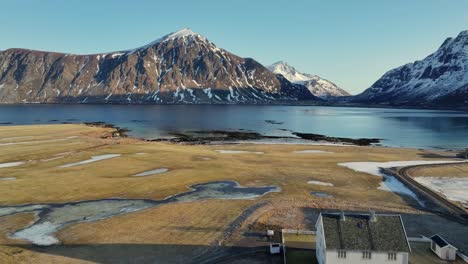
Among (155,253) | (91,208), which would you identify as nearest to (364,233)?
(155,253)

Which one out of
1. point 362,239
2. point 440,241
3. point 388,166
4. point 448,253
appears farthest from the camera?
point 388,166

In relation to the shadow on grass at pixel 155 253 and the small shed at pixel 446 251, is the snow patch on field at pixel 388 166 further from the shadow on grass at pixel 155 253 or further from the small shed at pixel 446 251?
the shadow on grass at pixel 155 253

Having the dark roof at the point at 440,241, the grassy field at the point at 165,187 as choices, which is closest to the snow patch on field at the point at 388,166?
the grassy field at the point at 165,187

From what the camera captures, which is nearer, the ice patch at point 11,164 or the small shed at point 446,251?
the small shed at point 446,251

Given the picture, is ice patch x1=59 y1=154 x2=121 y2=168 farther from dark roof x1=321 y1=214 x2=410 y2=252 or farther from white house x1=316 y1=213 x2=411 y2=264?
dark roof x1=321 y1=214 x2=410 y2=252

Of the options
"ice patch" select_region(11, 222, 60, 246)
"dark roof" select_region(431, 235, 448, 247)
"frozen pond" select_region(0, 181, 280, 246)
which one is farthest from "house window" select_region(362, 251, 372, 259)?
"ice patch" select_region(11, 222, 60, 246)

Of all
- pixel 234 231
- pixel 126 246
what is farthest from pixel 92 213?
pixel 234 231

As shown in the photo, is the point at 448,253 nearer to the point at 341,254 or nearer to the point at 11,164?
the point at 341,254
